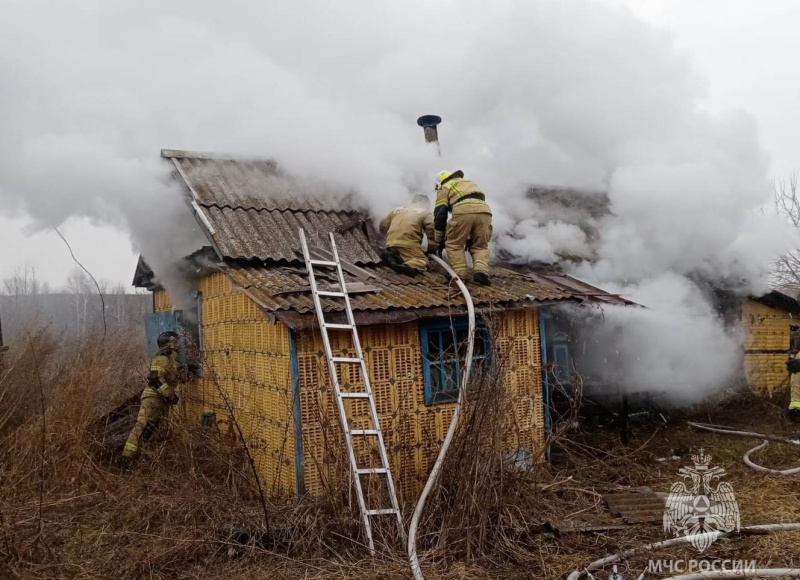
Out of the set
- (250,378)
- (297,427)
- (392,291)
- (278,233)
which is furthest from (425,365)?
(278,233)

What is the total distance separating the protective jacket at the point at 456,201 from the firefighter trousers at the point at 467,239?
0.09 m

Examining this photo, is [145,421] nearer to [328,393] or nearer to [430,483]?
[328,393]

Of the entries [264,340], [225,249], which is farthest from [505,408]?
[225,249]

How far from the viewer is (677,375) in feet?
34.6

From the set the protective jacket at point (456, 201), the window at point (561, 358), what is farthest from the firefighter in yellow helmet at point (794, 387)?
the protective jacket at point (456, 201)

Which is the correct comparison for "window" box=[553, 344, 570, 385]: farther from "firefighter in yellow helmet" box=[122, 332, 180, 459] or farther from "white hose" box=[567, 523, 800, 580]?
"firefighter in yellow helmet" box=[122, 332, 180, 459]

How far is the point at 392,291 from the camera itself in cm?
745

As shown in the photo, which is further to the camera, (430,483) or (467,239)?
(467,239)

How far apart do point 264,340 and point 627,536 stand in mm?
4330

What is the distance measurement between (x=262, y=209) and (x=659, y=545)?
21.2 ft

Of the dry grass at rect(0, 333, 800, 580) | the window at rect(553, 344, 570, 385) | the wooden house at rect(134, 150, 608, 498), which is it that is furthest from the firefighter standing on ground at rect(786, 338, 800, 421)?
the wooden house at rect(134, 150, 608, 498)

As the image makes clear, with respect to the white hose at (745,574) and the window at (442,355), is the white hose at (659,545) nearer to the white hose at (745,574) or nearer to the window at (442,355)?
the white hose at (745,574)

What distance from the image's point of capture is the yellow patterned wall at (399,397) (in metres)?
6.54

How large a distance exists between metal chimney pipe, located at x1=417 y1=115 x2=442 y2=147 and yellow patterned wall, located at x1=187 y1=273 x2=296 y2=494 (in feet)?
14.8
